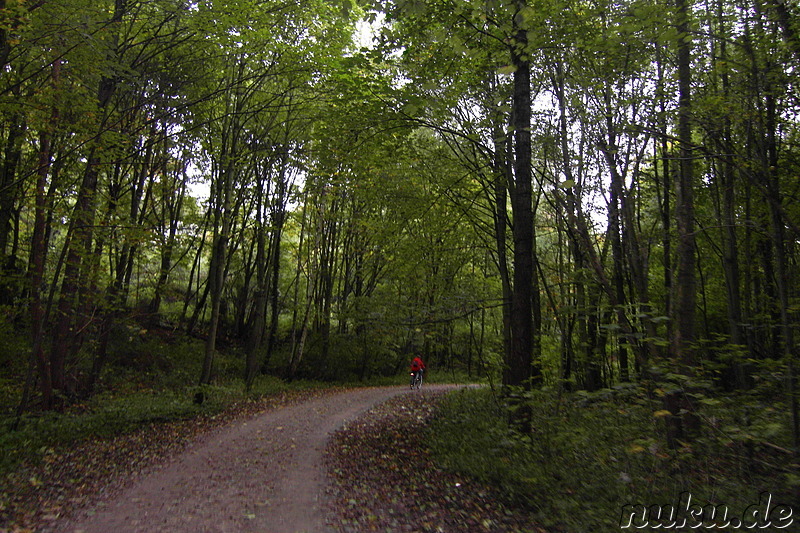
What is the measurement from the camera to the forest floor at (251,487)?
4758 mm

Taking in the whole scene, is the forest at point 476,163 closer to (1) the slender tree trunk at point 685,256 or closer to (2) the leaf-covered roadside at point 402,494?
(1) the slender tree trunk at point 685,256

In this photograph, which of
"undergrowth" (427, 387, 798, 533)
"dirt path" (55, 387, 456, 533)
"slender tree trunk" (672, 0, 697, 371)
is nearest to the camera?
"undergrowth" (427, 387, 798, 533)

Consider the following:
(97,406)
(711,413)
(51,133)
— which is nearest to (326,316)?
(97,406)

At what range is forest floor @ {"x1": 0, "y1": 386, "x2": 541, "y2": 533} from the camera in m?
4.76

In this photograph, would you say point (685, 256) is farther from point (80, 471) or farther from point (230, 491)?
point (80, 471)

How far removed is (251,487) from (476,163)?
25.2 feet

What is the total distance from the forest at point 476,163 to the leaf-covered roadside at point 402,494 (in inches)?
54.7

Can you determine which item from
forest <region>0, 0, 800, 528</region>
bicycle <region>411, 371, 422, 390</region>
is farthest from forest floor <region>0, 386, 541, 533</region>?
bicycle <region>411, 371, 422, 390</region>

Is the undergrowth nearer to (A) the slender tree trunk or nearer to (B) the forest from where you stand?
(B) the forest

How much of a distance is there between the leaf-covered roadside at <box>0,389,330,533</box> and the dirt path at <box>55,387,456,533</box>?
12.7 inches

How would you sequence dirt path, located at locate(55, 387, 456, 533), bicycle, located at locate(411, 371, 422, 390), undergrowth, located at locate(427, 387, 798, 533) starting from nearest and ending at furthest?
undergrowth, located at locate(427, 387, 798, 533), dirt path, located at locate(55, 387, 456, 533), bicycle, located at locate(411, 371, 422, 390)

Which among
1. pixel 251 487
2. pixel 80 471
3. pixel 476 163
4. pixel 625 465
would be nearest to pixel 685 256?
pixel 625 465

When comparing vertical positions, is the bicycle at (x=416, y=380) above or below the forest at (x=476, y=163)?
below

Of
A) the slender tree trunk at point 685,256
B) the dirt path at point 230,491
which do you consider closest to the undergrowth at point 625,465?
the slender tree trunk at point 685,256
